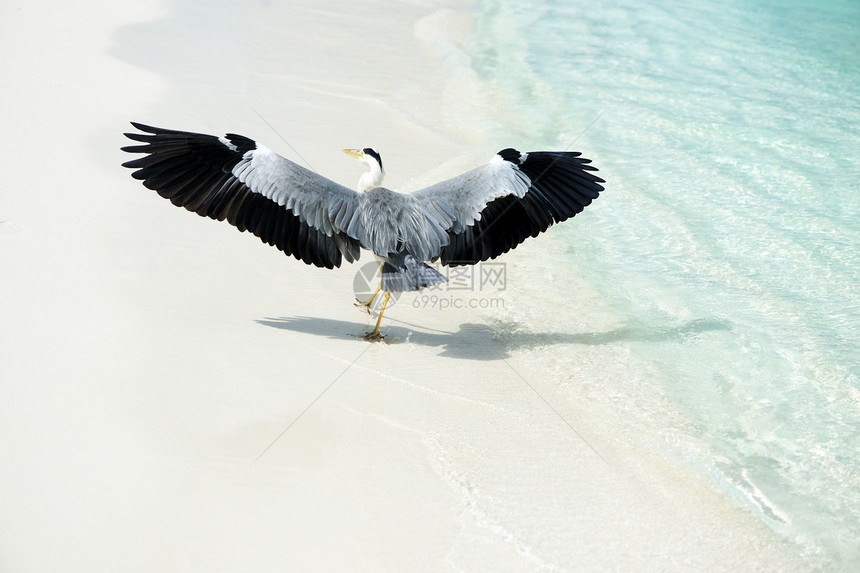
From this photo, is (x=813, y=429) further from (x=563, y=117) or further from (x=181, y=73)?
(x=181, y=73)

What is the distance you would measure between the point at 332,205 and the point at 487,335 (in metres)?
1.56

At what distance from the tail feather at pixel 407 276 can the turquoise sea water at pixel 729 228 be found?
125 centimetres

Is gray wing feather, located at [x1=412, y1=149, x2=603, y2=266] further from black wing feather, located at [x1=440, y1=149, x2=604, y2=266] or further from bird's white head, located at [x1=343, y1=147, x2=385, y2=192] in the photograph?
bird's white head, located at [x1=343, y1=147, x2=385, y2=192]

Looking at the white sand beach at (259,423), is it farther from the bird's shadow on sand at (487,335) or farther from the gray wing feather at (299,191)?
the gray wing feather at (299,191)

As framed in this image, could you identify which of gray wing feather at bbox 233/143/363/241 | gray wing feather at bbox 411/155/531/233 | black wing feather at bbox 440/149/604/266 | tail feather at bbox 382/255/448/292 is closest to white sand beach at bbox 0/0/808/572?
tail feather at bbox 382/255/448/292

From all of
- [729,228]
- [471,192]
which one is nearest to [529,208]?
[471,192]

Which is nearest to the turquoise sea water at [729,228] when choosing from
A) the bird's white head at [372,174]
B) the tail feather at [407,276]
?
the tail feather at [407,276]

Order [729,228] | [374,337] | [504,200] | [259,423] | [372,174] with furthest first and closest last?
[729,228] < [504,200] < [372,174] < [374,337] < [259,423]

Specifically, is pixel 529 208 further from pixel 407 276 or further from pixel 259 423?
pixel 259 423

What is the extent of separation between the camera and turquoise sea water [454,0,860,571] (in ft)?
16.8

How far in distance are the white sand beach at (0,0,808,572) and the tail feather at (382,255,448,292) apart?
0.52 m

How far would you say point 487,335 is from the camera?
6.31 m

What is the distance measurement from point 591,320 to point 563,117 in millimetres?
A: 5726

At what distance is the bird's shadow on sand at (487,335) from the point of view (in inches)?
235
